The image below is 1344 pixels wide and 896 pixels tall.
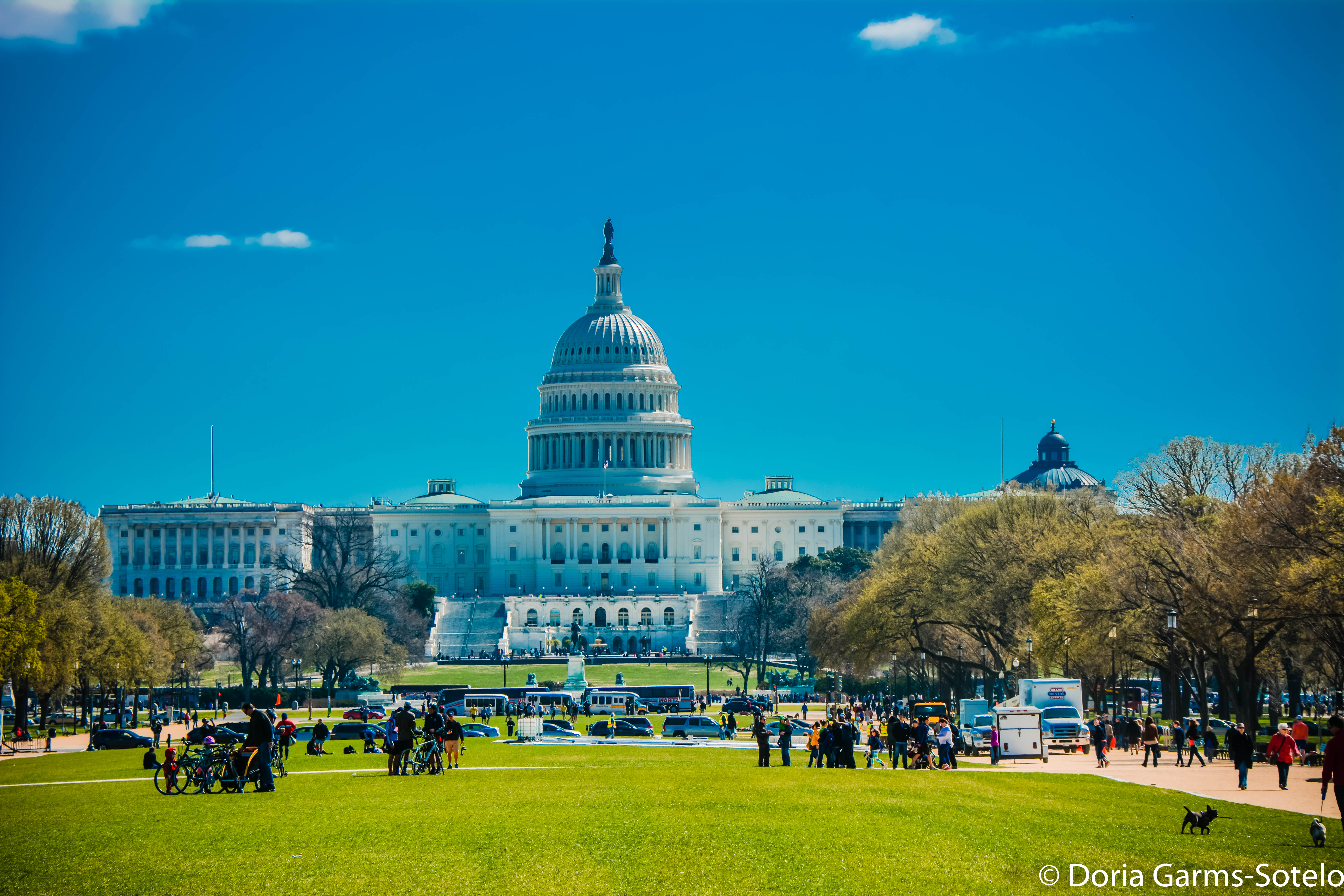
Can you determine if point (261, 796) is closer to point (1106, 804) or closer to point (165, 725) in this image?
point (1106, 804)

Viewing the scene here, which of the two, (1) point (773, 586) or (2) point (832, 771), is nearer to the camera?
(2) point (832, 771)

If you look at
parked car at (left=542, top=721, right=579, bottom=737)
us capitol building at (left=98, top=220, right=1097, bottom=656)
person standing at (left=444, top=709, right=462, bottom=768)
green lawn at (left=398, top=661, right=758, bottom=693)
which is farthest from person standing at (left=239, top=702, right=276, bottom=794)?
us capitol building at (left=98, top=220, right=1097, bottom=656)

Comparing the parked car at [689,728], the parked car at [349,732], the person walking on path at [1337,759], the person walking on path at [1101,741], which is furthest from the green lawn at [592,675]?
the person walking on path at [1337,759]

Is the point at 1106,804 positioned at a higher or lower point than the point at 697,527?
lower

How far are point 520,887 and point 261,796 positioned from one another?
1032 centimetres

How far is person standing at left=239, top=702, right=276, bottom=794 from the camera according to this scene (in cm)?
3219

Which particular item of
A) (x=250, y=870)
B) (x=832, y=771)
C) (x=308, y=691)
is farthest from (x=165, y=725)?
(x=250, y=870)

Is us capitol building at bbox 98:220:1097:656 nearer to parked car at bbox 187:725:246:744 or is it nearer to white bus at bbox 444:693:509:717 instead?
white bus at bbox 444:693:509:717

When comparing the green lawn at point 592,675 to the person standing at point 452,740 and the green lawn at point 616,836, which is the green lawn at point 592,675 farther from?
the green lawn at point 616,836

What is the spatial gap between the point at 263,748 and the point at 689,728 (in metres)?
32.5

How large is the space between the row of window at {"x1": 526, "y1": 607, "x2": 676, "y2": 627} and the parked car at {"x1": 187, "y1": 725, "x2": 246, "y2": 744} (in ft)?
357

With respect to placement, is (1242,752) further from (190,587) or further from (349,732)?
(190,587)

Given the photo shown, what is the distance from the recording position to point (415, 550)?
196 meters

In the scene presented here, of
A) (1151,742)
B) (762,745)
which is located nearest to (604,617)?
(762,745)
